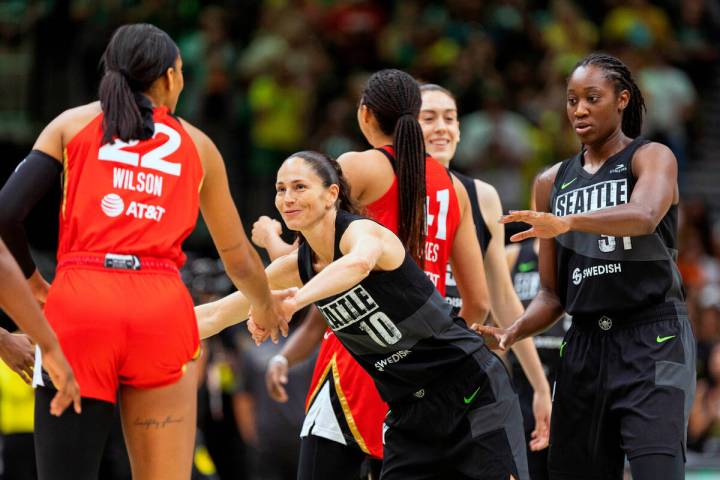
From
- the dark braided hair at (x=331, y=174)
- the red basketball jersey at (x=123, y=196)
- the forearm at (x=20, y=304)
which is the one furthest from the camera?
the dark braided hair at (x=331, y=174)

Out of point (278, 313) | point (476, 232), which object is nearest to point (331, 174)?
point (278, 313)

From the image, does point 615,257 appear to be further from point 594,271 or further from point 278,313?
point 278,313

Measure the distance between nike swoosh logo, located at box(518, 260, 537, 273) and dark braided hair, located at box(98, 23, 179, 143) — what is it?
3168mm

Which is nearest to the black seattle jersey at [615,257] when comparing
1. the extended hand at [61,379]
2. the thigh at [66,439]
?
the thigh at [66,439]

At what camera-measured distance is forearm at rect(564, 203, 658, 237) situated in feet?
15.4

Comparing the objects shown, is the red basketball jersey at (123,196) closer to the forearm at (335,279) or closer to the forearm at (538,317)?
the forearm at (335,279)

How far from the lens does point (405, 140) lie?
17.8 feet

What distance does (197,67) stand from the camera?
42.6 ft

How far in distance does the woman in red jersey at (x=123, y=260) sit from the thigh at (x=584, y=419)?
4.46ft

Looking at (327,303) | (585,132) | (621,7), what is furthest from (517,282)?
(621,7)

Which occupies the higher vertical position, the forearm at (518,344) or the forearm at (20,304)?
the forearm at (20,304)

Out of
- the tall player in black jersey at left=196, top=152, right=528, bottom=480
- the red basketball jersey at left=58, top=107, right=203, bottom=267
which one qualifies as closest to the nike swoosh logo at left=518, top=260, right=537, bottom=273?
the tall player in black jersey at left=196, top=152, right=528, bottom=480

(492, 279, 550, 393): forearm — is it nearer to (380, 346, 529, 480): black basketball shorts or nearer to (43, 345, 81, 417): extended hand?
(380, 346, 529, 480): black basketball shorts

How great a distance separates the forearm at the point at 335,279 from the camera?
441 centimetres
